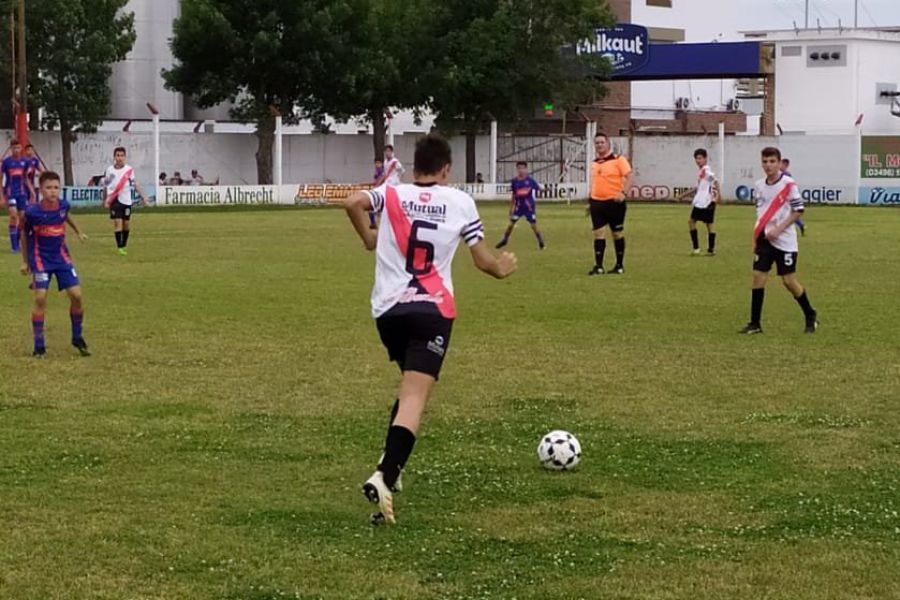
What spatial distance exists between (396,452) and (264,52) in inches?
1858

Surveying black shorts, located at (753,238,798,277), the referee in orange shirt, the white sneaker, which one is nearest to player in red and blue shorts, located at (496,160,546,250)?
the referee in orange shirt

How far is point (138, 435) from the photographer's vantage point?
9.88m

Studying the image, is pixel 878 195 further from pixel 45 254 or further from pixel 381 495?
pixel 381 495

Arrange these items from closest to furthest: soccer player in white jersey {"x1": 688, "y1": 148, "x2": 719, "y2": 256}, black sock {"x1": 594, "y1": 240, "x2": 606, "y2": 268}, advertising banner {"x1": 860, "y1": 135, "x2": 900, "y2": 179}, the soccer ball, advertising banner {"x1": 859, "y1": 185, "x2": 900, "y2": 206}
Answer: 1. the soccer ball
2. black sock {"x1": 594, "y1": 240, "x2": 606, "y2": 268}
3. soccer player in white jersey {"x1": 688, "y1": 148, "x2": 719, "y2": 256}
4. advertising banner {"x1": 859, "y1": 185, "x2": 900, "y2": 206}
5. advertising banner {"x1": 860, "y1": 135, "x2": 900, "y2": 179}

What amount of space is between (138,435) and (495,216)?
32.1 metres

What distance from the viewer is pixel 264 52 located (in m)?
53.4

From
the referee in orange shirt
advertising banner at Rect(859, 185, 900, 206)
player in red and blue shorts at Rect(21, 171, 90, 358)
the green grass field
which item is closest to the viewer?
the green grass field

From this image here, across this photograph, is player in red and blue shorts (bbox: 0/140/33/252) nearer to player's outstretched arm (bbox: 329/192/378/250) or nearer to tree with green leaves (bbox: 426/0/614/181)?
player's outstretched arm (bbox: 329/192/378/250)

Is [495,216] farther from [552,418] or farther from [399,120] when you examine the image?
[552,418]

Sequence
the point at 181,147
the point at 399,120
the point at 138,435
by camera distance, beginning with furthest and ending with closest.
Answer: the point at 399,120 < the point at 181,147 < the point at 138,435

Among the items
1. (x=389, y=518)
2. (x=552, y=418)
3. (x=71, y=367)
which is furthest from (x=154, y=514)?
(x=71, y=367)

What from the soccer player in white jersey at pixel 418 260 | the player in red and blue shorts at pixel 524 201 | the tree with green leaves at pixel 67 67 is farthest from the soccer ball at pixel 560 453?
the tree with green leaves at pixel 67 67

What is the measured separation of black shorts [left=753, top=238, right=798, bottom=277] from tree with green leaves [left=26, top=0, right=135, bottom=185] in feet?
127

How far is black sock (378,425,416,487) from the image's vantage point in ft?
24.9
